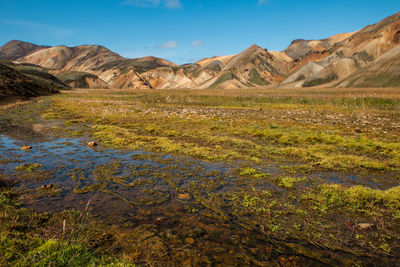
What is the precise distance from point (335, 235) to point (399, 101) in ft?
115

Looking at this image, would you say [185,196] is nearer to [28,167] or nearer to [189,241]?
[189,241]

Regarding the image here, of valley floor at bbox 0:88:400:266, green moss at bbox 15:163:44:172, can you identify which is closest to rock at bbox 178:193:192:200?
valley floor at bbox 0:88:400:266

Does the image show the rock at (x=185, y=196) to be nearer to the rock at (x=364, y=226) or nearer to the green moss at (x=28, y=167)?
the rock at (x=364, y=226)

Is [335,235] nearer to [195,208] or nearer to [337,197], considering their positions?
[337,197]

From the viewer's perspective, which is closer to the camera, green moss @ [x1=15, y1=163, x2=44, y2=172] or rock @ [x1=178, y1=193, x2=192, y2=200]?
rock @ [x1=178, y1=193, x2=192, y2=200]

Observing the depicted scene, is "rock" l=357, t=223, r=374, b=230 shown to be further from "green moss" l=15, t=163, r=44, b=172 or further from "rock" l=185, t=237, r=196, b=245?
"green moss" l=15, t=163, r=44, b=172

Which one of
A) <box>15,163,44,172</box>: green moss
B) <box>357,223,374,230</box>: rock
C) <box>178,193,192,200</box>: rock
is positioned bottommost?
<box>357,223,374,230</box>: rock

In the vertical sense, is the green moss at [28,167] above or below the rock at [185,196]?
above

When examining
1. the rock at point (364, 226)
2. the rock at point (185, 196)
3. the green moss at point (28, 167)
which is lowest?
the rock at point (364, 226)

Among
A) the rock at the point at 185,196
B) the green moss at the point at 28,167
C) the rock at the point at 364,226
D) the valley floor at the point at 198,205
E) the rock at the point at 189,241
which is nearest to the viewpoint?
the valley floor at the point at 198,205

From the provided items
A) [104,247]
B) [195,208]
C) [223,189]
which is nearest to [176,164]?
[223,189]

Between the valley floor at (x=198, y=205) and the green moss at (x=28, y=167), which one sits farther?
the green moss at (x=28, y=167)

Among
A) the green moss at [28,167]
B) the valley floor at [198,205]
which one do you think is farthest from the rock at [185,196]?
the green moss at [28,167]

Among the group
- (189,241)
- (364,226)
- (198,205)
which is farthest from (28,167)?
(364,226)
